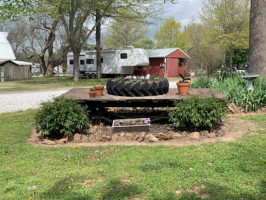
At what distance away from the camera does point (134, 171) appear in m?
3.56

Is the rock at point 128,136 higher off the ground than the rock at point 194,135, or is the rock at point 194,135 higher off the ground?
the rock at point 194,135

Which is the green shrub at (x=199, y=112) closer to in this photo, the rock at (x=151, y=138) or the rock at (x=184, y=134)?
the rock at (x=184, y=134)

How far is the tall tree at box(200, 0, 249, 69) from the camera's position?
1118 inches

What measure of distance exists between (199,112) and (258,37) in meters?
5.37

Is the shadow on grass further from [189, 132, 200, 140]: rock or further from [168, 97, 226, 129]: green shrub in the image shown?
[168, 97, 226, 129]: green shrub

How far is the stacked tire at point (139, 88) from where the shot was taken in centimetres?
596


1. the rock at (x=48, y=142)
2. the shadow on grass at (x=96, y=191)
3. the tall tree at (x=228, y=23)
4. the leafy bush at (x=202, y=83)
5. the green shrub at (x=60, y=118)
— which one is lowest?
the shadow on grass at (x=96, y=191)

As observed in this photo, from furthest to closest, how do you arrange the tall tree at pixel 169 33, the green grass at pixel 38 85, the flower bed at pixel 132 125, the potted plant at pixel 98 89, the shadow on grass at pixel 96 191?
the tall tree at pixel 169 33, the green grass at pixel 38 85, the potted plant at pixel 98 89, the flower bed at pixel 132 125, the shadow on grass at pixel 96 191

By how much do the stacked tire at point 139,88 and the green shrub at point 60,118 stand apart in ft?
3.48

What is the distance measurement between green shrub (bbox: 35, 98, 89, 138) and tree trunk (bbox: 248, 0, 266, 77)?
6.56 metres

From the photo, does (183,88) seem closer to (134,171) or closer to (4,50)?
(134,171)

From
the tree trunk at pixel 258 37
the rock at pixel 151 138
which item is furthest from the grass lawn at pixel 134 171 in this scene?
the tree trunk at pixel 258 37

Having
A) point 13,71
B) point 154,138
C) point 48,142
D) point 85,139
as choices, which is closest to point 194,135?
point 154,138

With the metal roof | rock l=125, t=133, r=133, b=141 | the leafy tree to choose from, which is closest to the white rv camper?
the metal roof
